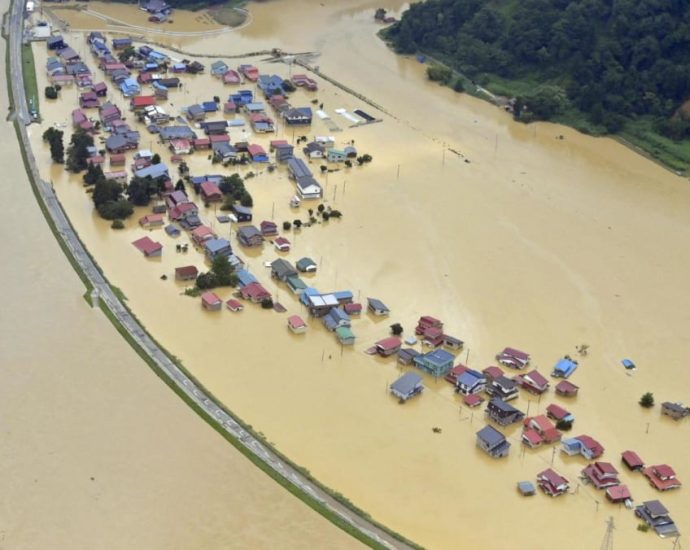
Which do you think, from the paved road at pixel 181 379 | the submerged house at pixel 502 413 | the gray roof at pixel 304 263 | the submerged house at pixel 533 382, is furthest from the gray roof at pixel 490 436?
the gray roof at pixel 304 263

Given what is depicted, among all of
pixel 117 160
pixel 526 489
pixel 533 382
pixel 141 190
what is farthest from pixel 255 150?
pixel 526 489

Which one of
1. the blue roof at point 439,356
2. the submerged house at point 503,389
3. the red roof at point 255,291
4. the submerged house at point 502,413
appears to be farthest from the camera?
the red roof at point 255,291

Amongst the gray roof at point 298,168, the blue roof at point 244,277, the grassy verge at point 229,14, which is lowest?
the grassy verge at point 229,14

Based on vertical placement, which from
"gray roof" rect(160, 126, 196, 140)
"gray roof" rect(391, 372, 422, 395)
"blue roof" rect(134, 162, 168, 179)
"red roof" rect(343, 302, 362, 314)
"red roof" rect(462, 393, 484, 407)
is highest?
"gray roof" rect(391, 372, 422, 395)

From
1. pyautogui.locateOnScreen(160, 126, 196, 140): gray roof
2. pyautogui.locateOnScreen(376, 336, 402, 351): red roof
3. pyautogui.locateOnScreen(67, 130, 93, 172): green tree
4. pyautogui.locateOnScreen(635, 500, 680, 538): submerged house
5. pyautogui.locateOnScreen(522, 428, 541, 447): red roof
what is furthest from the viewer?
pyautogui.locateOnScreen(160, 126, 196, 140): gray roof

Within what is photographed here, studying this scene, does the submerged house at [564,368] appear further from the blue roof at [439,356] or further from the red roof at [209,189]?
the red roof at [209,189]

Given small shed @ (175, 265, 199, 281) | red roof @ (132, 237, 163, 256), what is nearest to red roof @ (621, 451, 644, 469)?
small shed @ (175, 265, 199, 281)

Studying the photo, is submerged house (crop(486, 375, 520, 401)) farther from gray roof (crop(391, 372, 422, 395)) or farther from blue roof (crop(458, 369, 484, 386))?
gray roof (crop(391, 372, 422, 395))
